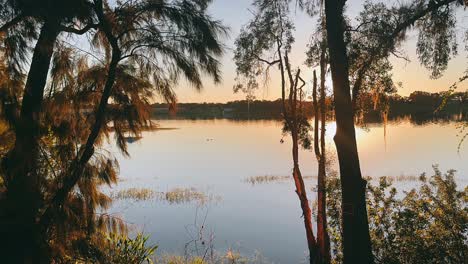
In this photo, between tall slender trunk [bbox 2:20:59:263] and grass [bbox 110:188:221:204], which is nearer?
tall slender trunk [bbox 2:20:59:263]

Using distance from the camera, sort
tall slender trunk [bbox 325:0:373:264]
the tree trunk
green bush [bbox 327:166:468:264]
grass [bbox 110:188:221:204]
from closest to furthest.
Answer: tall slender trunk [bbox 325:0:373:264] → green bush [bbox 327:166:468:264] → the tree trunk → grass [bbox 110:188:221:204]

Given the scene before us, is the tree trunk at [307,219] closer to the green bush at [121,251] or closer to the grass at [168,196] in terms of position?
the green bush at [121,251]

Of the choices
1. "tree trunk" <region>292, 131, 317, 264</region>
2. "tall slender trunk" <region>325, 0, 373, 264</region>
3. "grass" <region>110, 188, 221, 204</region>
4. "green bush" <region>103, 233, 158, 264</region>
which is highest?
"tall slender trunk" <region>325, 0, 373, 264</region>

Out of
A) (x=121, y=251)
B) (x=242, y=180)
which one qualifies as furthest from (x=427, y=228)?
(x=242, y=180)

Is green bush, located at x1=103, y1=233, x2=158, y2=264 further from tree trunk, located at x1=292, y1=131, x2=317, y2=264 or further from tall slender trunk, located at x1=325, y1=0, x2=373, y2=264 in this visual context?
tree trunk, located at x1=292, y1=131, x2=317, y2=264

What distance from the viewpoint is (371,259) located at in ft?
20.2

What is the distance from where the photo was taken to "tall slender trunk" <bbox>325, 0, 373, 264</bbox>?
6035 millimetres

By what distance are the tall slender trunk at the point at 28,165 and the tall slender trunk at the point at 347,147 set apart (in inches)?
150

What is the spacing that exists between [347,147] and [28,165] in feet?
14.1

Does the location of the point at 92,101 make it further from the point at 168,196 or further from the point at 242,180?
the point at 242,180

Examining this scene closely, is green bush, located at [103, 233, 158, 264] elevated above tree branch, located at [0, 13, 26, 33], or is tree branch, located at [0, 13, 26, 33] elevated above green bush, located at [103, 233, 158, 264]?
tree branch, located at [0, 13, 26, 33]

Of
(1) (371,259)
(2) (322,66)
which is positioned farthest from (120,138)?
(2) (322,66)

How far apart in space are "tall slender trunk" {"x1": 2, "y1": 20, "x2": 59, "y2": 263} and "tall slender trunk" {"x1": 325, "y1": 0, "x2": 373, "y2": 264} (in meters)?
3.82

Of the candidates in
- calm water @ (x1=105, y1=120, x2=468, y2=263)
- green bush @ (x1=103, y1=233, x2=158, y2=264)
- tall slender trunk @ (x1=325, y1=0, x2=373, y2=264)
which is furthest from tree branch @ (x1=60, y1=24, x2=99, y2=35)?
tall slender trunk @ (x1=325, y1=0, x2=373, y2=264)
